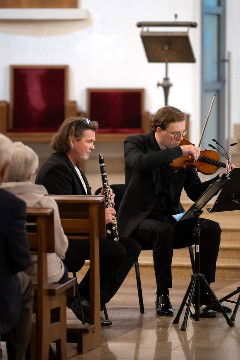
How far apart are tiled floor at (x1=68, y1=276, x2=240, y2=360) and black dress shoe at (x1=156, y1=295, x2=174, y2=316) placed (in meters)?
0.06

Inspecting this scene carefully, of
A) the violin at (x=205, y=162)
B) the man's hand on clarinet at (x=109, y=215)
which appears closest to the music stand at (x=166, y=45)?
the violin at (x=205, y=162)

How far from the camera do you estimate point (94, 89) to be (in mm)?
10281

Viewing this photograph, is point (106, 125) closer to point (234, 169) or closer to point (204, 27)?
point (204, 27)

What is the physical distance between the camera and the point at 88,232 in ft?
17.0

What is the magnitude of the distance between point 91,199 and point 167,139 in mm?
1315

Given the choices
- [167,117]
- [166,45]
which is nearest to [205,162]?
[167,117]

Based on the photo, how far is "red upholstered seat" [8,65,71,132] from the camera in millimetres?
10188

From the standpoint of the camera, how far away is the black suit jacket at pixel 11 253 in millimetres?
3990

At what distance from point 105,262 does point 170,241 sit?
1.96ft

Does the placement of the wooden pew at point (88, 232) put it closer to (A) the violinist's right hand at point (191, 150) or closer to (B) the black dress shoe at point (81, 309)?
(B) the black dress shoe at point (81, 309)

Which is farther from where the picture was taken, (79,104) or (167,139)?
(79,104)

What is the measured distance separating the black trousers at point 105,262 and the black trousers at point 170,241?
0.43 m

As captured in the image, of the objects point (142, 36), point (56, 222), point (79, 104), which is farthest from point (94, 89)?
point (56, 222)

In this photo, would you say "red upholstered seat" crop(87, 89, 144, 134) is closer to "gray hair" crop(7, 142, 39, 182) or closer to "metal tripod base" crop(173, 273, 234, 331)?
"metal tripod base" crop(173, 273, 234, 331)
